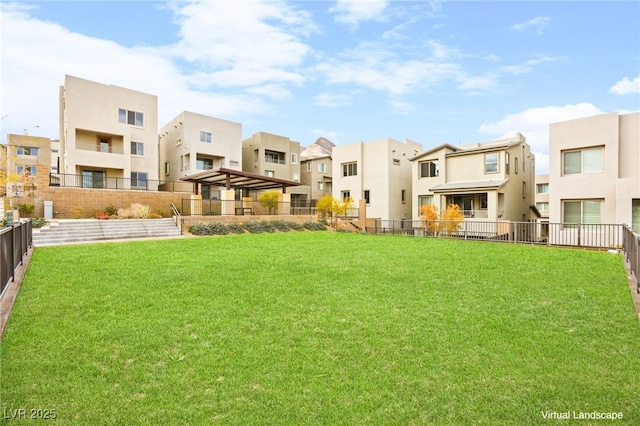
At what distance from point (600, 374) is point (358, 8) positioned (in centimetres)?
1281

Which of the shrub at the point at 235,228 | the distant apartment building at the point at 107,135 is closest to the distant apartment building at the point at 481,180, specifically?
the shrub at the point at 235,228

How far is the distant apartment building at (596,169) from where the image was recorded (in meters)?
16.2

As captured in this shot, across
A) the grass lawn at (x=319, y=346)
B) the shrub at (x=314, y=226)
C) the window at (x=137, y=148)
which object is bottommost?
the grass lawn at (x=319, y=346)

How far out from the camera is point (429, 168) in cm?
3005

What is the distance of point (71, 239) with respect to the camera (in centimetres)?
1552

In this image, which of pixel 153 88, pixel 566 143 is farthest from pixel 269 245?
pixel 153 88

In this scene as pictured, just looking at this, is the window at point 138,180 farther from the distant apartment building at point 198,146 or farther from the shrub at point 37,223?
the shrub at point 37,223

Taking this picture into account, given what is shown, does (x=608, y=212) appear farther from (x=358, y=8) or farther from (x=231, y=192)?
(x=231, y=192)

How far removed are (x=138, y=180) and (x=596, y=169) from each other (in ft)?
111

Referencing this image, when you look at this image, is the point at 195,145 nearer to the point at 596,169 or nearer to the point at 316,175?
the point at 316,175

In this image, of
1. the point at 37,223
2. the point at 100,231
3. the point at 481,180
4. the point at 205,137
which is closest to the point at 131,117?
the point at 205,137

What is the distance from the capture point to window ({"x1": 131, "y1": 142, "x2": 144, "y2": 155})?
30.5m

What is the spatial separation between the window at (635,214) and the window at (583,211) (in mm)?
1281

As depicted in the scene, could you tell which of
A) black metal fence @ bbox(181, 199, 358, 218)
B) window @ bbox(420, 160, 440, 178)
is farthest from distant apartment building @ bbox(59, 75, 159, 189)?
window @ bbox(420, 160, 440, 178)
